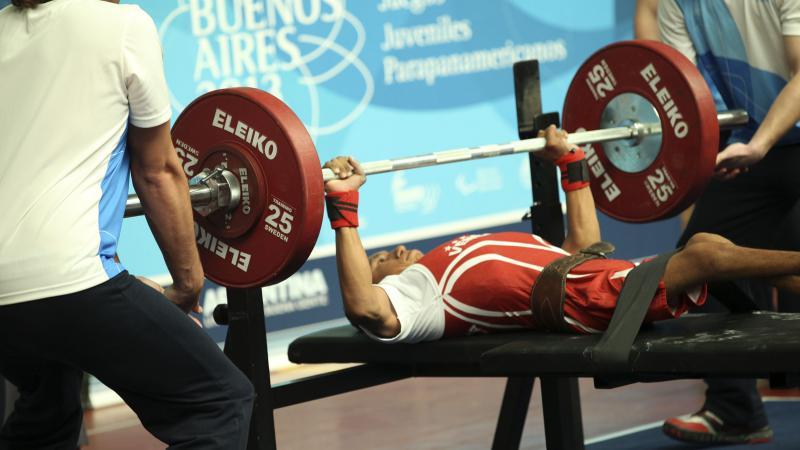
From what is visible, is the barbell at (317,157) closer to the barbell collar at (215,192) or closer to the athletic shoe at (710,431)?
the barbell collar at (215,192)

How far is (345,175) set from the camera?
270 cm

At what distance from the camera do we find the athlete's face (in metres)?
3.11

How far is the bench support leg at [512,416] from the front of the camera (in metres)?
3.24

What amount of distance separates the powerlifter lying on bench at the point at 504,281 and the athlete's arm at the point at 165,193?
56 cm

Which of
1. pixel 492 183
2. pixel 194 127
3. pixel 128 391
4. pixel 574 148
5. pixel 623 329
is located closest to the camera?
pixel 128 391

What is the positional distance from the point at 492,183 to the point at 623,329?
320cm

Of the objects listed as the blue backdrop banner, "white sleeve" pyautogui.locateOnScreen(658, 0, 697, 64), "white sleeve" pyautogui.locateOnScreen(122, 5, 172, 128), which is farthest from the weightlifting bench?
the blue backdrop banner

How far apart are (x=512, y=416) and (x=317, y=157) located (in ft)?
3.57

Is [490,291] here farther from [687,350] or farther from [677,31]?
[677,31]

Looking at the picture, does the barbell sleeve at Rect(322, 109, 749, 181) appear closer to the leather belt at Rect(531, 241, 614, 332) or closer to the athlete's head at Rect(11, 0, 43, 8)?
the leather belt at Rect(531, 241, 614, 332)

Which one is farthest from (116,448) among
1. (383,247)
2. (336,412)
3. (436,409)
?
(383,247)

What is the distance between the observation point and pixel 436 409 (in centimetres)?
439

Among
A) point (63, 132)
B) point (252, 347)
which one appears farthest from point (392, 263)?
point (63, 132)

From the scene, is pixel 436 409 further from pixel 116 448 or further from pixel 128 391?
pixel 128 391
